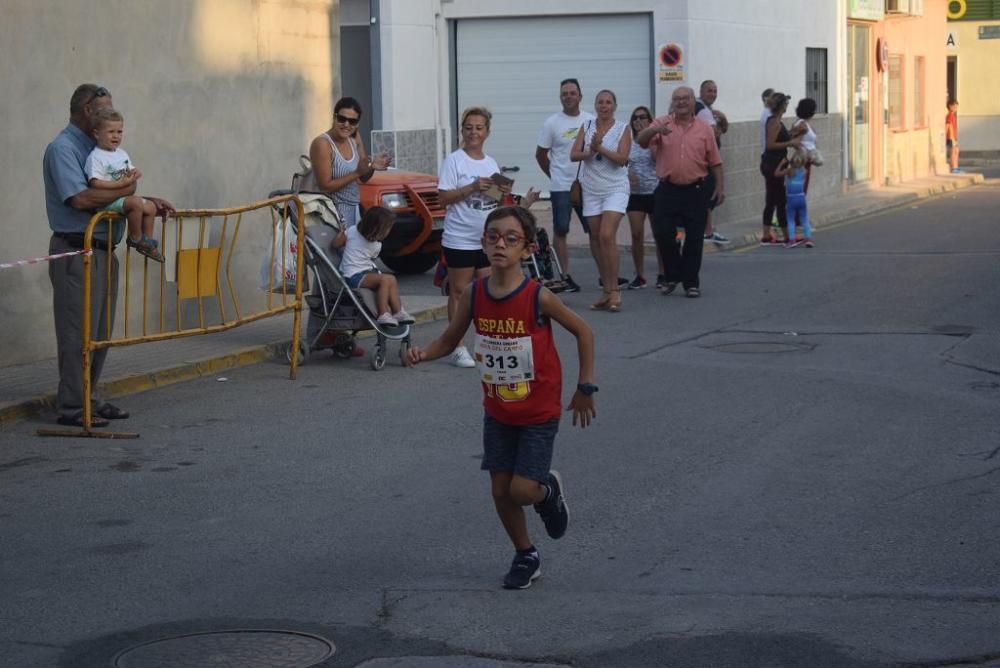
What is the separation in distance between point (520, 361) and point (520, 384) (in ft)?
0.30

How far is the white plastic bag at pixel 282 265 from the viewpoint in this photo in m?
11.8

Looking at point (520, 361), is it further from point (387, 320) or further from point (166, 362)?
point (166, 362)

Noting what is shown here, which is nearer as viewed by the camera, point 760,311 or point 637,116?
point 760,311

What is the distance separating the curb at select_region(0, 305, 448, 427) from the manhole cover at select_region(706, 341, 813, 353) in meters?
3.37

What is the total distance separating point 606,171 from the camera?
14602 millimetres

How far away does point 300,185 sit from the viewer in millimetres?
12555

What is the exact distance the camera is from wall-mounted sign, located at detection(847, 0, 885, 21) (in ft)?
103

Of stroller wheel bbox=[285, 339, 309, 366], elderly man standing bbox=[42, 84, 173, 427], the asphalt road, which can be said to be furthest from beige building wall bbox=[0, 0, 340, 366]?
stroller wheel bbox=[285, 339, 309, 366]

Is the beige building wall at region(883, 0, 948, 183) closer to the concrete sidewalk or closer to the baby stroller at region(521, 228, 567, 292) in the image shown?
the baby stroller at region(521, 228, 567, 292)

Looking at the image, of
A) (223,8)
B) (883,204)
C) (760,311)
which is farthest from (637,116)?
(883,204)

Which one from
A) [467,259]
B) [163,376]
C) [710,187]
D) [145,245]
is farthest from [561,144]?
[145,245]

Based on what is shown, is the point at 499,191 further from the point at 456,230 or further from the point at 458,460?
the point at 458,460

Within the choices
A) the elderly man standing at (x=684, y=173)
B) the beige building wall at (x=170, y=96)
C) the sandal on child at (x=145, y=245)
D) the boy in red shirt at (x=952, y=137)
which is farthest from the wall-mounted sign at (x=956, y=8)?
the sandal on child at (x=145, y=245)

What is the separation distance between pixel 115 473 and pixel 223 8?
6146mm
